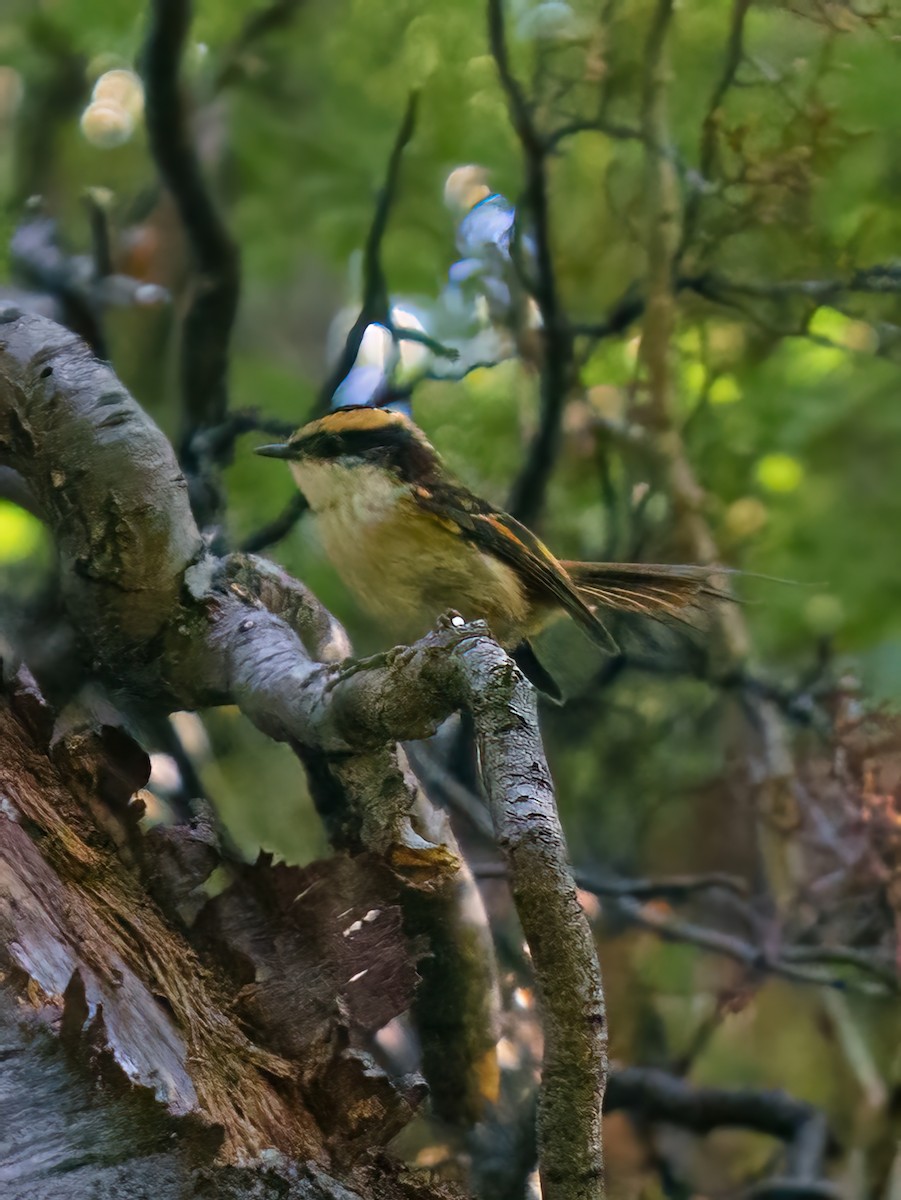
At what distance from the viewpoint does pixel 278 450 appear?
0.67 meters

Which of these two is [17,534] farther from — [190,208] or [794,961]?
[794,961]

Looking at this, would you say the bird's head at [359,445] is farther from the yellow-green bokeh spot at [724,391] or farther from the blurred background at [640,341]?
the yellow-green bokeh spot at [724,391]

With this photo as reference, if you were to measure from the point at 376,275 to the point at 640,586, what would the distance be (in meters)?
0.33

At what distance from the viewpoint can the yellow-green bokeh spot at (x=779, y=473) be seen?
1058mm

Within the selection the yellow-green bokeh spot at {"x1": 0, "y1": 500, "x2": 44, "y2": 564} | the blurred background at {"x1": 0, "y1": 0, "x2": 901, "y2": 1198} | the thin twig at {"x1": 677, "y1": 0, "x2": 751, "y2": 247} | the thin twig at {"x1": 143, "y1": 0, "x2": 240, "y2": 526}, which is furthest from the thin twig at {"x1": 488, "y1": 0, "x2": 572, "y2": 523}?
the yellow-green bokeh spot at {"x1": 0, "y1": 500, "x2": 44, "y2": 564}

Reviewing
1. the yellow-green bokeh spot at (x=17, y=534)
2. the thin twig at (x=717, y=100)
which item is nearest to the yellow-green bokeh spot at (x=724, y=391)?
the thin twig at (x=717, y=100)

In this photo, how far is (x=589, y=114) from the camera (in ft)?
2.95

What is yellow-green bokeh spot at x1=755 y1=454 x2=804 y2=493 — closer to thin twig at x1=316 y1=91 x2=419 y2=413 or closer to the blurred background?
the blurred background

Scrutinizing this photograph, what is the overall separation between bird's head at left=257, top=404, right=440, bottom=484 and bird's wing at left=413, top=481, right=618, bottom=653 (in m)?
0.02

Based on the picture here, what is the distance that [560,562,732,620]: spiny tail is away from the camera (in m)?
0.69

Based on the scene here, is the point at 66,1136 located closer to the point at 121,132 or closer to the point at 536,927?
the point at 536,927

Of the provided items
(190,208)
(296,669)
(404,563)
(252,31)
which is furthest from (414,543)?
(252,31)

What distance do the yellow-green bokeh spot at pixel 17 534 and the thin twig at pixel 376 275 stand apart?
21 cm

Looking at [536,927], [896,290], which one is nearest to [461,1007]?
[536,927]
